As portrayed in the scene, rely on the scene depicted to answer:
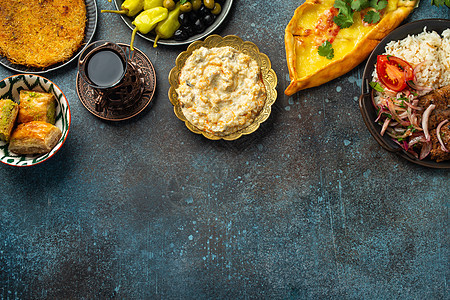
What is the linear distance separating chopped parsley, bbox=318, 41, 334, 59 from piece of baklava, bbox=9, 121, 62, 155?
2450 mm

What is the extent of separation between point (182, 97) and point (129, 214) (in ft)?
4.03

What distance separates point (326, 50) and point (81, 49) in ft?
7.61

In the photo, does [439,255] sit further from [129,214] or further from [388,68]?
[129,214]

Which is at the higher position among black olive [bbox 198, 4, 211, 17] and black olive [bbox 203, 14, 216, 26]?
black olive [bbox 198, 4, 211, 17]

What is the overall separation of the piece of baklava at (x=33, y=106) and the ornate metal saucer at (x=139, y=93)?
1.10 ft

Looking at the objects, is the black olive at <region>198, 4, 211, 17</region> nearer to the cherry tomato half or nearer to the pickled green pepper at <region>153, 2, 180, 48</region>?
the pickled green pepper at <region>153, 2, 180, 48</region>

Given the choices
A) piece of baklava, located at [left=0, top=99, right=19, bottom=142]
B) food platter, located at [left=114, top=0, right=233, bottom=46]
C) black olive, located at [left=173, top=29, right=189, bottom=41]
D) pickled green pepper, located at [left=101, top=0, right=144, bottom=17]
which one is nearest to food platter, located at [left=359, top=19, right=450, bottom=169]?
food platter, located at [left=114, top=0, right=233, bottom=46]

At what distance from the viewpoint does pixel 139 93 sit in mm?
3002

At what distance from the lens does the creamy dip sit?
281 centimetres

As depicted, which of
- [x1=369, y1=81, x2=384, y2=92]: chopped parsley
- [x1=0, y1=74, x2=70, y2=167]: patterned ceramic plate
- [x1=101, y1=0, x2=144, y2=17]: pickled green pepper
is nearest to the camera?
[x1=0, y1=74, x2=70, y2=167]: patterned ceramic plate

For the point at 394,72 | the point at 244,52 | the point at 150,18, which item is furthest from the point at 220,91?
the point at 394,72

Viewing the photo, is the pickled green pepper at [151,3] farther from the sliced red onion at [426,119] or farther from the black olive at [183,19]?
the sliced red onion at [426,119]

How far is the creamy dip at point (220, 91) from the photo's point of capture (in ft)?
9.22

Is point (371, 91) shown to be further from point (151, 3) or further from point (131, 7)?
point (131, 7)
